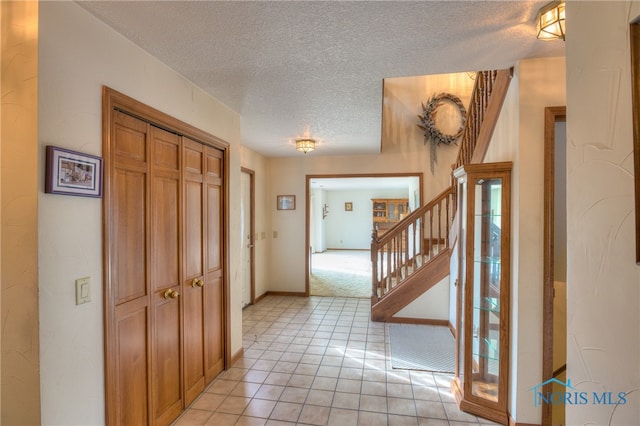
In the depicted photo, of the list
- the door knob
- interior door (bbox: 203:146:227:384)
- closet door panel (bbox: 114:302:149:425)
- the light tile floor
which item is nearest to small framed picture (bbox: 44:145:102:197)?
closet door panel (bbox: 114:302:149:425)

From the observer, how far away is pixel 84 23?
144cm

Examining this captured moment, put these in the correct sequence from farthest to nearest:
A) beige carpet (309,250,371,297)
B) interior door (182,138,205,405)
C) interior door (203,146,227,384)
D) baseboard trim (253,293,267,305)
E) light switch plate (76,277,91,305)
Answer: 1. beige carpet (309,250,371,297)
2. baseboard trim (253,293,267,305)
3. interior door (203,146,227,384)
4. interior door (182,138,205,405)
5. light switch plate (76,277,91,305)

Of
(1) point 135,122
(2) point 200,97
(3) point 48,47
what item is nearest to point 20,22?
(3) point 48,47

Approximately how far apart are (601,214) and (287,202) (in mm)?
4714

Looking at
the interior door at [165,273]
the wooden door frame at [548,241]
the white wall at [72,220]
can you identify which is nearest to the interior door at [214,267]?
the interior door at [165,273]

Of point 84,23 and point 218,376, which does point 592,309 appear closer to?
point 84,23

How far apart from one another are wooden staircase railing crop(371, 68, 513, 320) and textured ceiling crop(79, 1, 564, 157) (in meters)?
0.48

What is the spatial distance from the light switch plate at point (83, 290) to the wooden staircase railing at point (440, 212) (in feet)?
9.04

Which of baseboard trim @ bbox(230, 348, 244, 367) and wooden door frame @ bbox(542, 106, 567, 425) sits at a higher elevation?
wooden door frame @ bbox(542, 106, 567, 425)

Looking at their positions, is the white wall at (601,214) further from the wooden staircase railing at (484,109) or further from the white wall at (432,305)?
the white wall at (432,305)

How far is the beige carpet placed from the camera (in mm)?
5598

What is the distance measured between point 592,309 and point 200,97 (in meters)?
2.55

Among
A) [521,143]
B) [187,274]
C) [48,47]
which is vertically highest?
[48,47]

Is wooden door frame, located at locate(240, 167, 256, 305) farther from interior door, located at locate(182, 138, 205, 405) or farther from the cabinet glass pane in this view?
the cabinet glass pane
